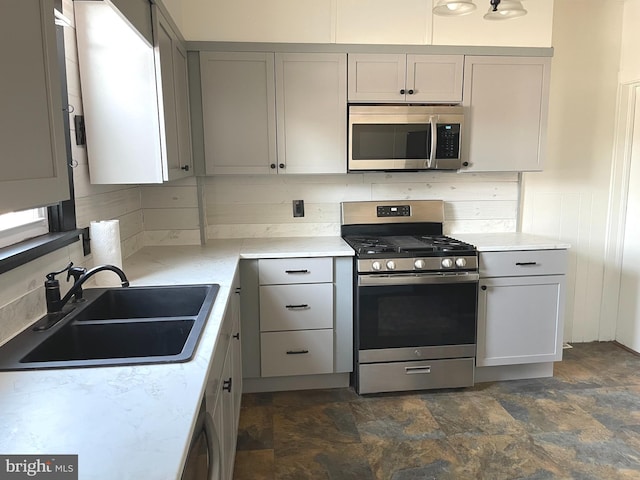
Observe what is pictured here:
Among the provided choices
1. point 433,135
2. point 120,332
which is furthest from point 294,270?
point 120,332

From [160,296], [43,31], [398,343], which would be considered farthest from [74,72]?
[398,343]

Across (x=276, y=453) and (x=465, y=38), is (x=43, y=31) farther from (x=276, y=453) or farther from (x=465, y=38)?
(x=465, y=38)

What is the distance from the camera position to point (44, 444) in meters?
0.87

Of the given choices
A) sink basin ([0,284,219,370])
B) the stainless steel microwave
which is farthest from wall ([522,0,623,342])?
sink basin ([0,284,219,370])

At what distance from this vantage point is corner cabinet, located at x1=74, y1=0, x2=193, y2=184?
2.04 m

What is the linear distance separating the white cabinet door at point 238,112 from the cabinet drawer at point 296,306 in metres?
0.77

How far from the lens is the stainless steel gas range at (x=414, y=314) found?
2752mm

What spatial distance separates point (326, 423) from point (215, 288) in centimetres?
116

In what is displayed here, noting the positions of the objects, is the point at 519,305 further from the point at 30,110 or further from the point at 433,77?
the point at 30,110

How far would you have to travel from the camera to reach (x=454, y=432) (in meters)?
2.51

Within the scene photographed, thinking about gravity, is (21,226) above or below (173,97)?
below

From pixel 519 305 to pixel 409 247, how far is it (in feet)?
2.70

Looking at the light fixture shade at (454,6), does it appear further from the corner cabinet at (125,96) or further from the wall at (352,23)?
the corner cabinet at (125,96)

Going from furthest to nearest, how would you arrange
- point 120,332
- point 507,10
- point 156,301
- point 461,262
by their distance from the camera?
point 461,262 < point 507,10 < point 156,301 < point 120,332
